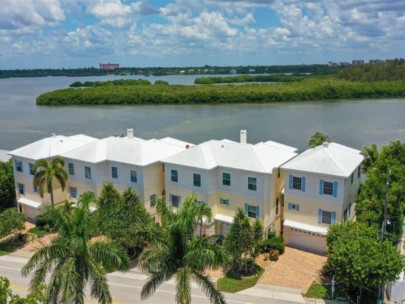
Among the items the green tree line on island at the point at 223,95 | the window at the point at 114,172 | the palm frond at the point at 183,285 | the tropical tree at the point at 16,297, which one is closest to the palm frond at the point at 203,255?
the palm frond at the point at 183,285

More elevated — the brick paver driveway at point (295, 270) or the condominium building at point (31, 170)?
the condominium building at point (31, 170)

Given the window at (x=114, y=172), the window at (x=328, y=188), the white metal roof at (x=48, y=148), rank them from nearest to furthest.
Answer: the window at (x=328, y=188) < the window at (x=114, y=172) < the white metal roof at (x=48, y=148)

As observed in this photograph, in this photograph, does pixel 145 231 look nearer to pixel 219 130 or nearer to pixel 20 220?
pixel 20 220

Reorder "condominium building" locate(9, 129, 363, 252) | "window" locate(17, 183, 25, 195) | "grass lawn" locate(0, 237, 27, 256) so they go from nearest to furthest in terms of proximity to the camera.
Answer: "condominium building" locate(9, 129, 363, 252), "grass lawn" locate(0, 237, 27, 256), "window" locate(17, 183, 25, 195)

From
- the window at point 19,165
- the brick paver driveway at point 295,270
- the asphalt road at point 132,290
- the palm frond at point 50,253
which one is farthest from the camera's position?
the window at point 19,165

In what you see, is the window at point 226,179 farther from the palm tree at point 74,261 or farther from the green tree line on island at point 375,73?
the green tree line on island at point 375,73

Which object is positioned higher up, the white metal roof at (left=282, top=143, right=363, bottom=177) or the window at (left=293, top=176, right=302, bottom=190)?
→ the white metal roof at (left=282, top=143, right=363, bottom=177)

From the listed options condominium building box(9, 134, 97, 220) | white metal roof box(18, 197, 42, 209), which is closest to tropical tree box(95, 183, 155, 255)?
condominium building box(9, 134, 97, 220)

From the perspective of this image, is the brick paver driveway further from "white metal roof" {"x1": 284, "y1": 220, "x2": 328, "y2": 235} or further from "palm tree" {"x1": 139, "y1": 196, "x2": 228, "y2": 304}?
"palm tree" {"x1": 139, "y1": 196, "x2": 228, "y2": 304}
